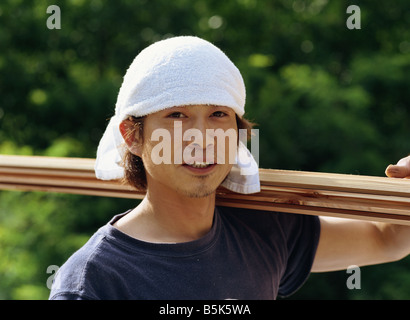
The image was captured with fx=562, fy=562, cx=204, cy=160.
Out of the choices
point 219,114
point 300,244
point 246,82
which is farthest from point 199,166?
point 246,82

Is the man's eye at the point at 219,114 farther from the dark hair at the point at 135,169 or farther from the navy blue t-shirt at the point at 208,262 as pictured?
the navy blue t-shirt at the point at 208,262

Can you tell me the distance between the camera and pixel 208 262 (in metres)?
1.21

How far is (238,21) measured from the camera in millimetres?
4320

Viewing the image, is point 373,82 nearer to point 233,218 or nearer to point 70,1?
point 70,1

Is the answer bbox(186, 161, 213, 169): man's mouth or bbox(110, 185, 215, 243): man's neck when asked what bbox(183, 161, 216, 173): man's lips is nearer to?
bbox(186, 161, 213, 169): man's mouth

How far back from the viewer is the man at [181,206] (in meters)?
1.13

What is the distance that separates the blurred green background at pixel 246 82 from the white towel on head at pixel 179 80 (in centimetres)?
207

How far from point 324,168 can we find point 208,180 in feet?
8.16

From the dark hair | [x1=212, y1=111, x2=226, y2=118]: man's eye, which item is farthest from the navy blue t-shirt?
Answer: [x1=212, y1=111, x2=226, y2=118]: man's eye

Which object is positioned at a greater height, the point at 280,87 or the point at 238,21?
the point at 238,21

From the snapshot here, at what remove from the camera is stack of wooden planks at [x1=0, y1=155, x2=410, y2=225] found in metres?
1.12

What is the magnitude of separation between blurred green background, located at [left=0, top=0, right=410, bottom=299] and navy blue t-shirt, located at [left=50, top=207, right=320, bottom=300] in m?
1.93

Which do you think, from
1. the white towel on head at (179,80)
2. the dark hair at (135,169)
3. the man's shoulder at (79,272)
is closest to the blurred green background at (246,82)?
the dark hair at (135,169)
